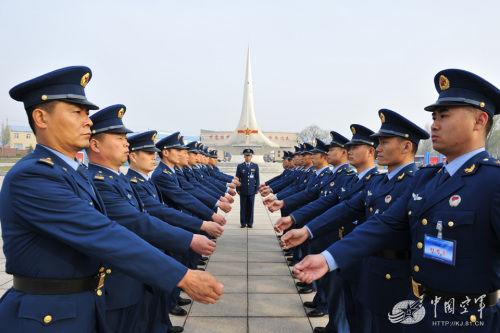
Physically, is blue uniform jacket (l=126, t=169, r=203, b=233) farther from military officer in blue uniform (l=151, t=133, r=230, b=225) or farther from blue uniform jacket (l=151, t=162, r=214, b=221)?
blue uniform jacket (l=151, t=162, r=214, b=221)

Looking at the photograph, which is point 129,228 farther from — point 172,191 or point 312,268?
point 172,191

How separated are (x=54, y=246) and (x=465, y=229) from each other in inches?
92.2

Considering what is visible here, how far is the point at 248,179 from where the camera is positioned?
37.3 ft

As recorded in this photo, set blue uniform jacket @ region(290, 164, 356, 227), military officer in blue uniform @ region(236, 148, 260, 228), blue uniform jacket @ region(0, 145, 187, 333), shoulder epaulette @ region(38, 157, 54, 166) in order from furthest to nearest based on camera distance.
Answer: military officer in blue uniform @ region(236, 148, 260, 228)
blue uniform jacket @ region(290, 164, 356, 227)
shoulder epaulette @ region(38, 157, 54, 166)
blue uniform jacket @ region(0, 145, 187, 333)

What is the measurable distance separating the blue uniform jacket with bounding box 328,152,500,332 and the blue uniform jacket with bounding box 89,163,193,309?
1794 mm

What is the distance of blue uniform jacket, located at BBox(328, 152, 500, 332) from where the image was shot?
6.19ft

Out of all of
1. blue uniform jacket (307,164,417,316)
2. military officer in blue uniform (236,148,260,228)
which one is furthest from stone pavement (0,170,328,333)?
military officer in blue uniform (236,148,260,228)

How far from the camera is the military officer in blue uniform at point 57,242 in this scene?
1778 mm

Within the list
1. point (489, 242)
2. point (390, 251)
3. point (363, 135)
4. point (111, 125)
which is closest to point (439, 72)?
point (489, 242)

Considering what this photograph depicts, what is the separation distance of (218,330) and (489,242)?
10.8 ft

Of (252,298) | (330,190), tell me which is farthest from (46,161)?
(330,190)

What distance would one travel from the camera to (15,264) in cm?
183

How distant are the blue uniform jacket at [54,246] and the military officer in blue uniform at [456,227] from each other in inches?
42.5

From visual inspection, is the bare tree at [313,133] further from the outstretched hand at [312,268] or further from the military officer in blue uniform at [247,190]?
the outstretched hand at [312,268]
